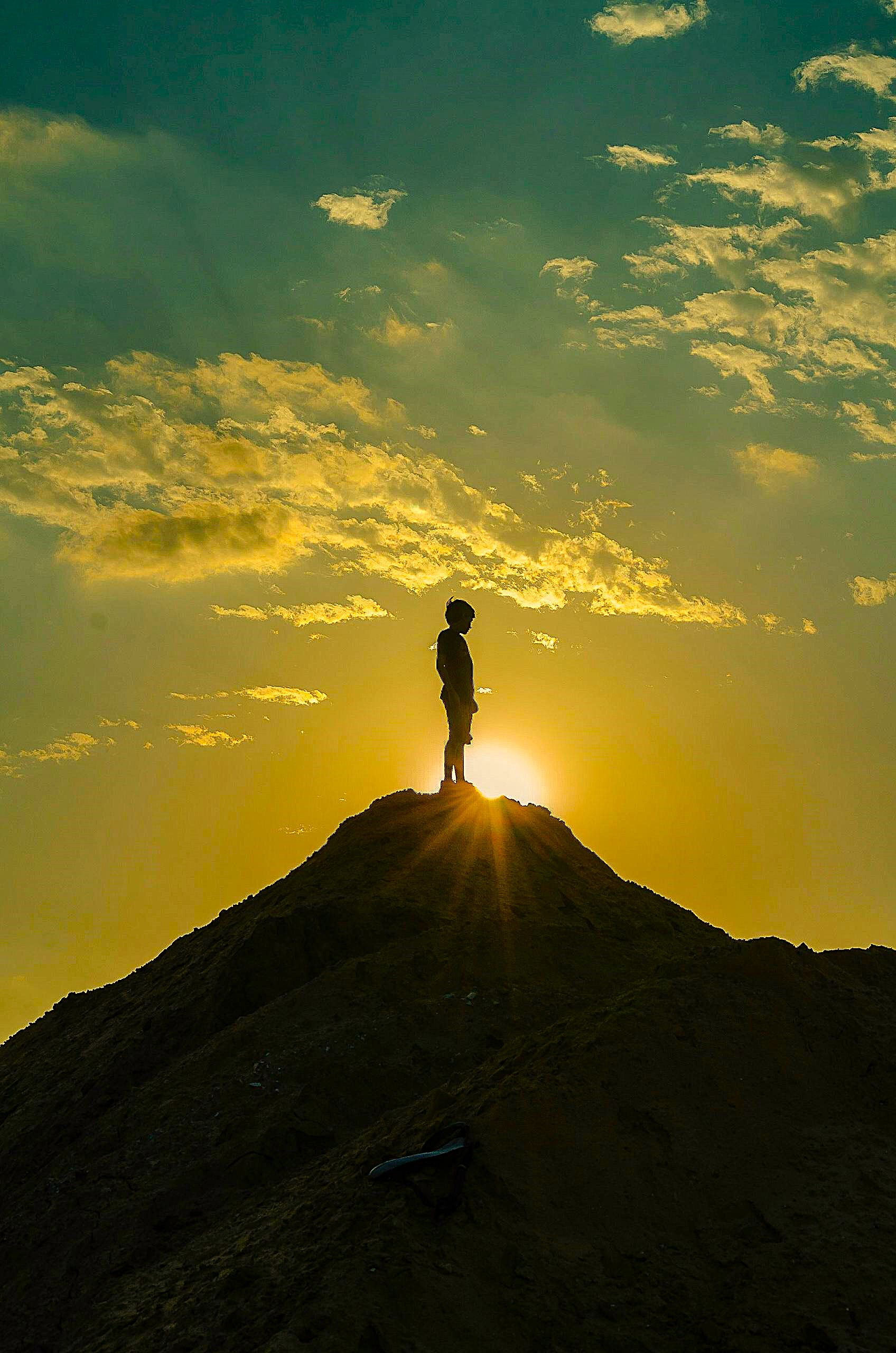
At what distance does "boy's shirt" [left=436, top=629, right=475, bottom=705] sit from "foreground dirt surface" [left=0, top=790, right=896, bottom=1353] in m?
3.51

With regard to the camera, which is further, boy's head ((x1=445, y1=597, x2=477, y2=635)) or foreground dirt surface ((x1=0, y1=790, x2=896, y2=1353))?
boy's head ((x1=445, y1=597, x2=477, y2=635))

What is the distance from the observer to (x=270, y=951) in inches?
609

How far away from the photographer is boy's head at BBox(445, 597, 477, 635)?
20.4m

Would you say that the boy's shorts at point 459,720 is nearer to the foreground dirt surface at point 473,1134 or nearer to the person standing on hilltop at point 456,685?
the person standing on hilltop at point 456,685

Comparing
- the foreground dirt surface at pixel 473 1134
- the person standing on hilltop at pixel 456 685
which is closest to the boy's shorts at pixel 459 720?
the person standing on hilltop at pixel 456 685

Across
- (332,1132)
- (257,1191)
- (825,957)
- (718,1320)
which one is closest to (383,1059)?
(332,1132)

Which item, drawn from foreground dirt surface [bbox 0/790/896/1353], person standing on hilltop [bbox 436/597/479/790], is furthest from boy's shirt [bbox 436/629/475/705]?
foreground dirt surface [bbox 0/790/896/1353]

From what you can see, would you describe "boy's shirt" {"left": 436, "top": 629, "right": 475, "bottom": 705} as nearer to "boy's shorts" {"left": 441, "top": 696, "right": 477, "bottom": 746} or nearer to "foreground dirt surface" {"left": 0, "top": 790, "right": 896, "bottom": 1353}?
"boy's shorts" {"left": 441, "top": 696, "right": 477, "bottom": 746}

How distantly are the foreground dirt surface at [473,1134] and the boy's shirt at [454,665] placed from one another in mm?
3511

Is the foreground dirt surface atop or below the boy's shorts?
below

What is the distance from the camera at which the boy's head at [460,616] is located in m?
20.4

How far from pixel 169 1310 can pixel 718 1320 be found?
400 cm

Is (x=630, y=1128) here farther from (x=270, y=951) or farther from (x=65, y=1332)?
(x=270, y=951)

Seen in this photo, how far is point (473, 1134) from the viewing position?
919cm
